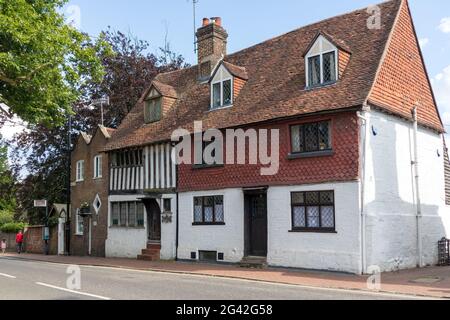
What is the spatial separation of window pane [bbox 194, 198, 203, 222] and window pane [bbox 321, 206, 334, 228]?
6.13 m

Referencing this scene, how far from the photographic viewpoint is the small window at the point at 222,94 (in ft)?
73.3

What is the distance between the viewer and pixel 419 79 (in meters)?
21.7

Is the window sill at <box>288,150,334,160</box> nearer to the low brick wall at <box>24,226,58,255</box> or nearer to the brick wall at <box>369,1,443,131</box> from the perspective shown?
the brick wall at <box>369,1,443,131</box>

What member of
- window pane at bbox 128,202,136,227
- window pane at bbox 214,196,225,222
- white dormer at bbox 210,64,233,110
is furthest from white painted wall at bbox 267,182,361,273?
window pane at bbox 128,202,136,227

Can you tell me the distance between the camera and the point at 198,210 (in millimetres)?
22203

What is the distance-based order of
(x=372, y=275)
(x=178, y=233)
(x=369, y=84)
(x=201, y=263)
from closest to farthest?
(x=372, y=275), (x=369, y=84), (x=201, y=263), (x=178, y=233)

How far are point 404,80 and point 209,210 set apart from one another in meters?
9.41

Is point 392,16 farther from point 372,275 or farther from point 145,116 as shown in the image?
point 145,116

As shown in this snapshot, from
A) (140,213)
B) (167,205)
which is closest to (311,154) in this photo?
(167,205)

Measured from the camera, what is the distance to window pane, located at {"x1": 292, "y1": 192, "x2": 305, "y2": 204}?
18.4 metres

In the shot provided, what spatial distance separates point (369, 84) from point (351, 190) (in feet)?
11.9

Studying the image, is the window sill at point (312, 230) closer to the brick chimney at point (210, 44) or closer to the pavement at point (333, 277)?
the pavement at point (333, 277)

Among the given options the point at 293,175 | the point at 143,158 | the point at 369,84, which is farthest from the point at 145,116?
the point at 369,84

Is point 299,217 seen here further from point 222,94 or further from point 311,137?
point 222,94
